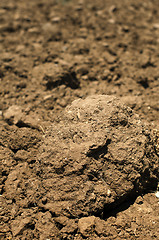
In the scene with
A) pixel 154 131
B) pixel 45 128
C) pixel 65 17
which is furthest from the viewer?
pixel 65 17

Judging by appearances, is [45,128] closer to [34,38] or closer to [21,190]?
[21,190]

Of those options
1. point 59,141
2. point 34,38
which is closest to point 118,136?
point 59,141

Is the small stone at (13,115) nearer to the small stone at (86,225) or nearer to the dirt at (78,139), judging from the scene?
the dirt at (78,139)

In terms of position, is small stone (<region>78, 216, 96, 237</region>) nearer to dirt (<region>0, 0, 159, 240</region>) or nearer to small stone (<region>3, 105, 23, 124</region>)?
dirt (<region>0, 0, 159, 240</region>)

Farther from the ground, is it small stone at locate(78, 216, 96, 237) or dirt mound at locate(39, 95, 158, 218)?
dirt mound at locate(39, 95, 158, 218)

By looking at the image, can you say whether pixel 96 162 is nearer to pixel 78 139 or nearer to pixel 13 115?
pixel 78 139

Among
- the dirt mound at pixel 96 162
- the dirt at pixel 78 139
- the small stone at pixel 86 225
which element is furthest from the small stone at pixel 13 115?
the small stone at pixel 86 225

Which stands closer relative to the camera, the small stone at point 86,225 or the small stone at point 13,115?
the small stone at point 86,225

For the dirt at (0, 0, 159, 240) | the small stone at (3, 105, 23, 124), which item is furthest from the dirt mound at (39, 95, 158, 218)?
the small stone at (3, 105, 23, 124)
